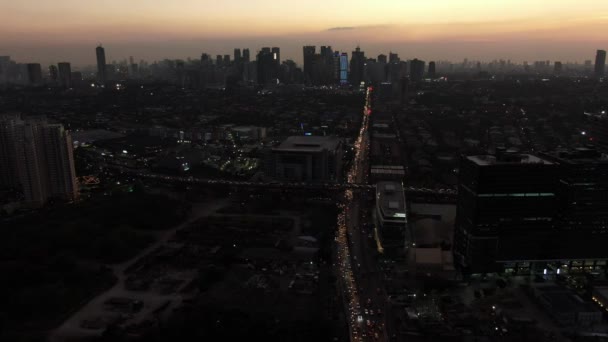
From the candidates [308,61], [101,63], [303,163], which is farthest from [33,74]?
[303,163]

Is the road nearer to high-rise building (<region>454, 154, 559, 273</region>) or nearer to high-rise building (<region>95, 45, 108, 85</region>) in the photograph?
high-rise building (<region>454, 154, 559, 273</region>)

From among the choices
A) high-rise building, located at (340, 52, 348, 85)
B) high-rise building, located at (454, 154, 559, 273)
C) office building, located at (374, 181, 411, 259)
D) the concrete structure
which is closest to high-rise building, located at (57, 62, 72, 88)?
high-rise building, located at (340, 52, 348, 85)

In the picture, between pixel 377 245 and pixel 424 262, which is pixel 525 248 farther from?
pixel 377 245

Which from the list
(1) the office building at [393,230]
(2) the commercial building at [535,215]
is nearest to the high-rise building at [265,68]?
(1) the office building at [393,230]

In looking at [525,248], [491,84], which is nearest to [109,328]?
[525,248]

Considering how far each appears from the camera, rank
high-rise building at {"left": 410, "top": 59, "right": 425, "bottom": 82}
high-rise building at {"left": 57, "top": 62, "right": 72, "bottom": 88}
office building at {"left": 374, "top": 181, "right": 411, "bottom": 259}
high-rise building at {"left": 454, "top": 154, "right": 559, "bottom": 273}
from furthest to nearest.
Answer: high-rise building at {"left": 410, "top": 59, "right": 425, "bottom": 82} → high-rise building at {"left": 57, "top": 62, "right": 72, "bottom": 88} → office building at {"left": 374, "top": 181, "right": 411, "bottom": 259} → high-rise building at {"left": 454, "top": 154, "right": 559, "bottom": 273}

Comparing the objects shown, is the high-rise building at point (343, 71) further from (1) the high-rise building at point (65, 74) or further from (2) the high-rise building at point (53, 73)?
(2) the high-rise building at point (53, 73)

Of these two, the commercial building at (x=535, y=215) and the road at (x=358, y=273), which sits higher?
the commercial building at (x=535, y=215)
